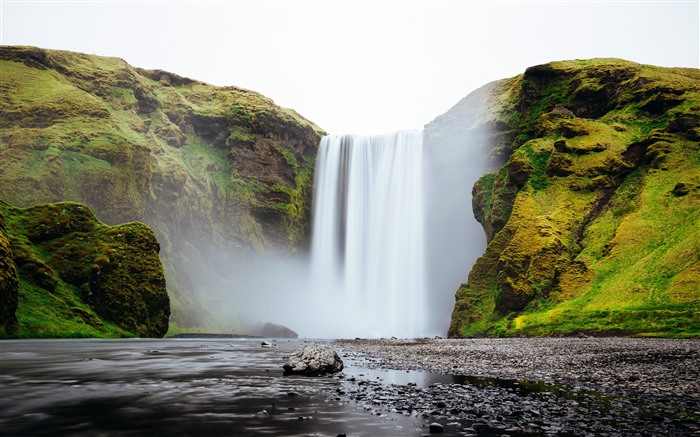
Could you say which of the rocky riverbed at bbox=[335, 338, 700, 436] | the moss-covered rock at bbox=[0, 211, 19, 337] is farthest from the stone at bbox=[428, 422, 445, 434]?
the moss-covered rock at bbox=[0, 211, 19, 337]

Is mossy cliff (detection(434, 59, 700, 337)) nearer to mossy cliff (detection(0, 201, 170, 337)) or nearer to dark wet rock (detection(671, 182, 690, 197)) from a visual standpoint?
dark wet rock (detection(671, 182, 690, 197))

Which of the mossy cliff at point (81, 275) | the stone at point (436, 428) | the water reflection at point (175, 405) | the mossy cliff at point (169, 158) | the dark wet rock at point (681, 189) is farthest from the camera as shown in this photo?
the mossy cliff at point (169, 158)

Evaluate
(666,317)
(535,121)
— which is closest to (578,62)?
(535,121)

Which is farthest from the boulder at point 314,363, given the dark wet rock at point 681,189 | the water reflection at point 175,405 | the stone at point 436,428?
the dark wet rock at point 681,189

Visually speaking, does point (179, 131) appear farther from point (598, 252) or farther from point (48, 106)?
point (598, 252)

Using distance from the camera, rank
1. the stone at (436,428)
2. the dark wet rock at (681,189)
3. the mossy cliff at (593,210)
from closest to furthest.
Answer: the stone at (436,428)
the mossy cliff at (593,210)
the dark wet rock at (681,189)

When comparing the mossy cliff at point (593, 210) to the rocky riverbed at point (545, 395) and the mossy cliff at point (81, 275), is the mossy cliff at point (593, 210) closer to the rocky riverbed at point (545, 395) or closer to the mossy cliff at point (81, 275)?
the rocky riverbed at point (545, 395)

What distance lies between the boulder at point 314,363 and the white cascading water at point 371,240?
62.7m

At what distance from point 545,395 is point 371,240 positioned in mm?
78197

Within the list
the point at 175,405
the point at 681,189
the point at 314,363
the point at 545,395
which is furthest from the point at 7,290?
the point at 681,189

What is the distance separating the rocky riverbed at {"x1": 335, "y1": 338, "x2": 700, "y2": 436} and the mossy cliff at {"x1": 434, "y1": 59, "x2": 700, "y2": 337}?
848 inches

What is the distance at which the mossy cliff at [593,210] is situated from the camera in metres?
39.3

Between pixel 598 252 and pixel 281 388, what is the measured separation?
4689cm

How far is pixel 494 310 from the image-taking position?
52656 millimetres
